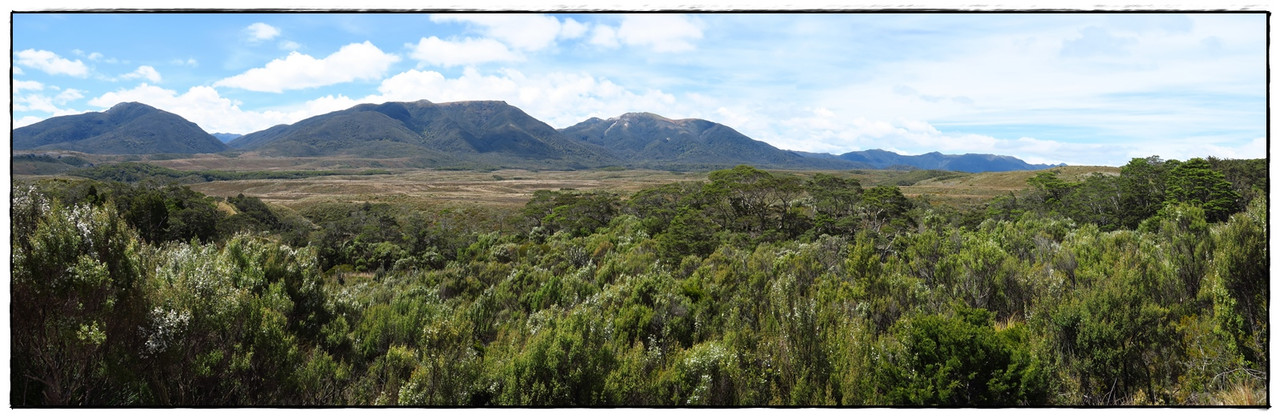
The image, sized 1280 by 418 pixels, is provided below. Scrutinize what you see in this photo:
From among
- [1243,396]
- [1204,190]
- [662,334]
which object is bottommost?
[662,334]

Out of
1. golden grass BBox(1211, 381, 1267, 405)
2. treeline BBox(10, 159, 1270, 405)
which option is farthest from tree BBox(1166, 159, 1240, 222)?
golden grass BBox(1211, 381, 1267, 405)

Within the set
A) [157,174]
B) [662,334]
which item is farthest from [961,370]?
[157,174]

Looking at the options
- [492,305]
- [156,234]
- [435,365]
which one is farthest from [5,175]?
[156,234]

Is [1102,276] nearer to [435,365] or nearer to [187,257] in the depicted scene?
[435,365]

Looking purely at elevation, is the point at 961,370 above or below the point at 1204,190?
below

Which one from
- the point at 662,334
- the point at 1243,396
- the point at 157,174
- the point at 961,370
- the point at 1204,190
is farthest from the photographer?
the point at 157,174

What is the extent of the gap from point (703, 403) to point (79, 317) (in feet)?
17.9

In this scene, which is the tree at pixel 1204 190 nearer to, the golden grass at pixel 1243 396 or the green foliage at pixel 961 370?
the golden grass at pixel 1243 396

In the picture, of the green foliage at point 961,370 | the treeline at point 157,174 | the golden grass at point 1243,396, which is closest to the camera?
the golden grass at point 1243,396

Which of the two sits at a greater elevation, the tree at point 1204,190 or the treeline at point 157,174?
the treeline at point 157,174

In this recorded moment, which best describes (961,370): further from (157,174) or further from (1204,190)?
(157,174)

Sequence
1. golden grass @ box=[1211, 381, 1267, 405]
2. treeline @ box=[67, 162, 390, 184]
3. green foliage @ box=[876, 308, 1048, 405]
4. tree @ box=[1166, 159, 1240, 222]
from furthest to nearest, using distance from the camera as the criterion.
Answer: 1. treeline @ box=[67, 162, 390, 184]
2. tree @ box=[1166, 159, 1240, 222]
3. green foliage @ box=[876, 308, 1048, 405]
4. golden grass @ box=[1211, 381, 1267, 405]

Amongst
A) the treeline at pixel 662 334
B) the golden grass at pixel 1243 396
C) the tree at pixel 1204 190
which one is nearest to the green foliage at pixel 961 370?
the treeline at pixel 662 334

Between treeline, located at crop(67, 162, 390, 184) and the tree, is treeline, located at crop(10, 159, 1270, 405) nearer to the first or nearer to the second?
the tree
